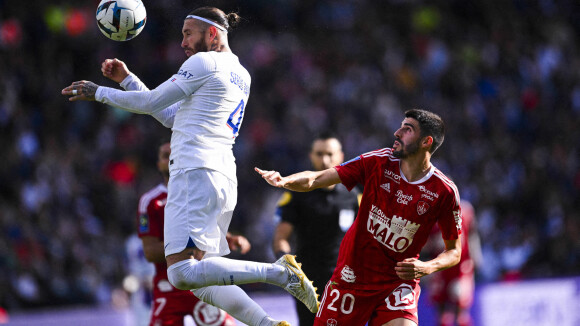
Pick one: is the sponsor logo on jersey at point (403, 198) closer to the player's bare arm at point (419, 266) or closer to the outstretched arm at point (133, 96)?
the player's bare arm at point (419, 266)

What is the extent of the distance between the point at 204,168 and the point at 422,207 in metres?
1.70

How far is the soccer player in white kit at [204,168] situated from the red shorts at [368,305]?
0.58 feet

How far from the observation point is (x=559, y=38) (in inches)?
792

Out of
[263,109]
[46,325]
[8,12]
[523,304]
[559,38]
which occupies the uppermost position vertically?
[559,38]

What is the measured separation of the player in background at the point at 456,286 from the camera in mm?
11812

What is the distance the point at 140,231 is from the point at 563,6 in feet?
54.9

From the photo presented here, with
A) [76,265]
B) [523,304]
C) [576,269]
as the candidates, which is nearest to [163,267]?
[76,265]

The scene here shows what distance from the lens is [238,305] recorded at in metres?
6.15

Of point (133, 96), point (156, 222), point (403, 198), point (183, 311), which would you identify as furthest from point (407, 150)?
point (183, 311)

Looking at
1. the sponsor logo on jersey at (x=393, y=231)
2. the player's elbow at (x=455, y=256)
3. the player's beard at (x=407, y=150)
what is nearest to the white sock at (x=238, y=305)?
the sponsor logo on jersey at (x=393, y=231)

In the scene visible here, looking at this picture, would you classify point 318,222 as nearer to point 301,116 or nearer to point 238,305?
Result: point 238,305

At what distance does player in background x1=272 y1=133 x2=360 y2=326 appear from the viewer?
7684 millimetres

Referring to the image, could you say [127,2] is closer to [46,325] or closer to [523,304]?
[46,325]

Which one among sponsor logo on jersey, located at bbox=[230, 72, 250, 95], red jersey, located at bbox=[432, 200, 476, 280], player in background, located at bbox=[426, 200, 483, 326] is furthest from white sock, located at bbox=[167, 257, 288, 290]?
player in background, located at bbox=[426, 200, 483, 326]
